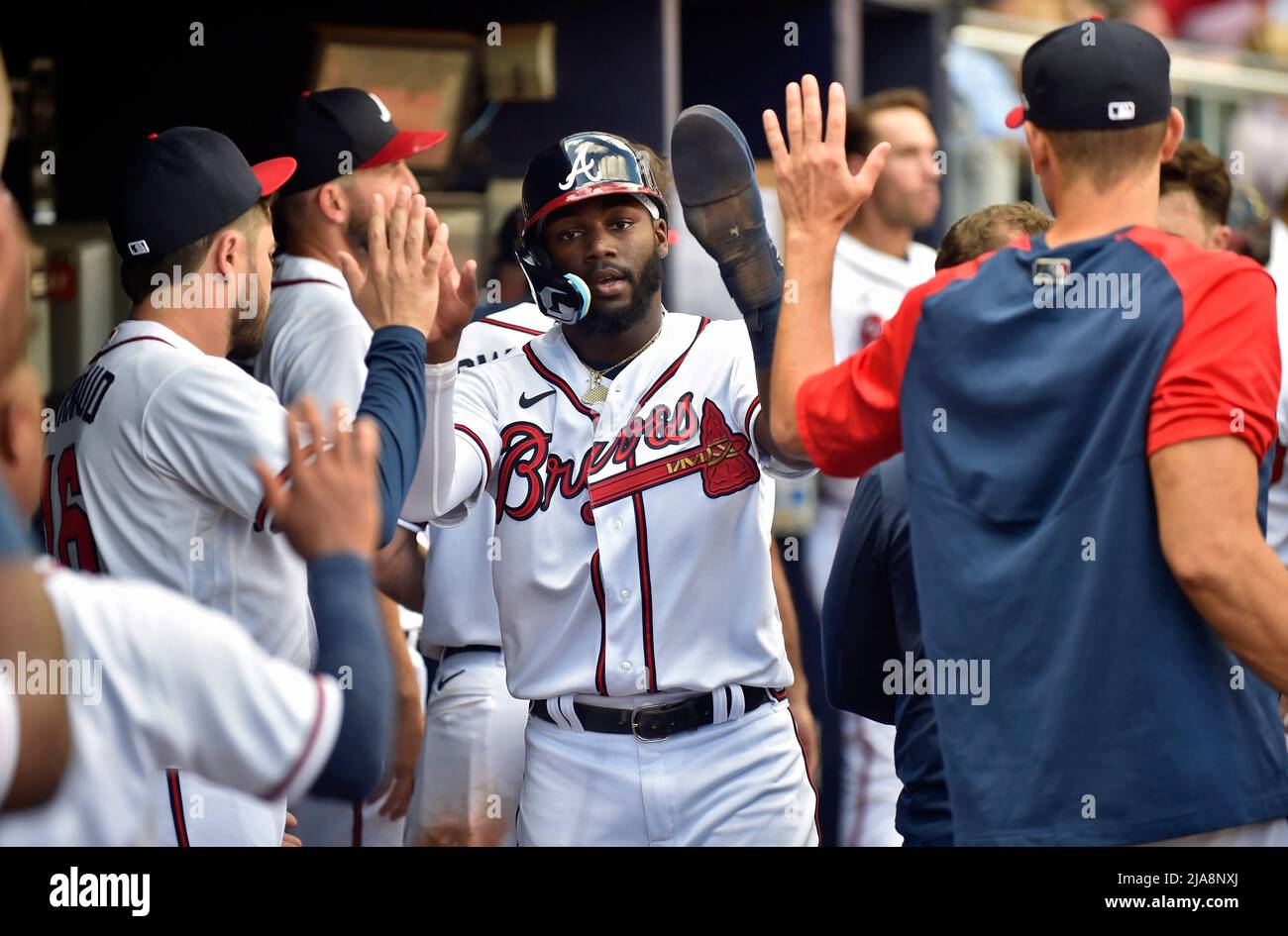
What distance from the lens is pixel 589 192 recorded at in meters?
2.86

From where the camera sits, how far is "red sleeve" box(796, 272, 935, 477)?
7.47 ft

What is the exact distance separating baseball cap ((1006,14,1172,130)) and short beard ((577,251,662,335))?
33.5 inches

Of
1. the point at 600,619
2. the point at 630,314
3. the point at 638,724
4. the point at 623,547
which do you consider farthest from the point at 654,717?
the point at 630,314

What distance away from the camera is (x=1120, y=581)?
212 cm

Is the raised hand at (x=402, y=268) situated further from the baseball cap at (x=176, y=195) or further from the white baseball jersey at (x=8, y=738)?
the white baseball jersey at (x=8, y=738)

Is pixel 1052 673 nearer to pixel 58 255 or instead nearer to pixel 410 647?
pixel 410 647

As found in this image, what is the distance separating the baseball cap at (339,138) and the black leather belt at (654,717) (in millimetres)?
1586

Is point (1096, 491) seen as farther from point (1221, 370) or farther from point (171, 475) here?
point (171, 475)

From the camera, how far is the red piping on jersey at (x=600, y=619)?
2.78 metres

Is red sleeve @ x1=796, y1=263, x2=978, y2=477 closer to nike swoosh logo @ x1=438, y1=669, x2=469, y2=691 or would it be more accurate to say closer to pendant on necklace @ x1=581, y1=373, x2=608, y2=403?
pendant on necklace @ x1=581, y1=373, x2=608, y2=403

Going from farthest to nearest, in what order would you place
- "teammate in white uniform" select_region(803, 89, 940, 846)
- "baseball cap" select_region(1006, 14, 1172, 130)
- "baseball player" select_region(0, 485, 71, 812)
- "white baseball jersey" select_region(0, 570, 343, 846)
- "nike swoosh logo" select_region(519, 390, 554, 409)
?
"teammate in white uniform" select_region(803, 89, 940, 846)
"nike swoosh logo" select_region(519, 390, 554, 409)
"baseball cap" select_region(1006, 14, 1172, 130)
"white baseball jersey" select_region(0, 570, 343, 846)
"baseball player" select_region(0, 485, 71, 812)

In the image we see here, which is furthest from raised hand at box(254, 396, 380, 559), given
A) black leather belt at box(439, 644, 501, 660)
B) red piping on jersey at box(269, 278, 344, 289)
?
red piping on jersey at box(269, 278, 344, 289)
